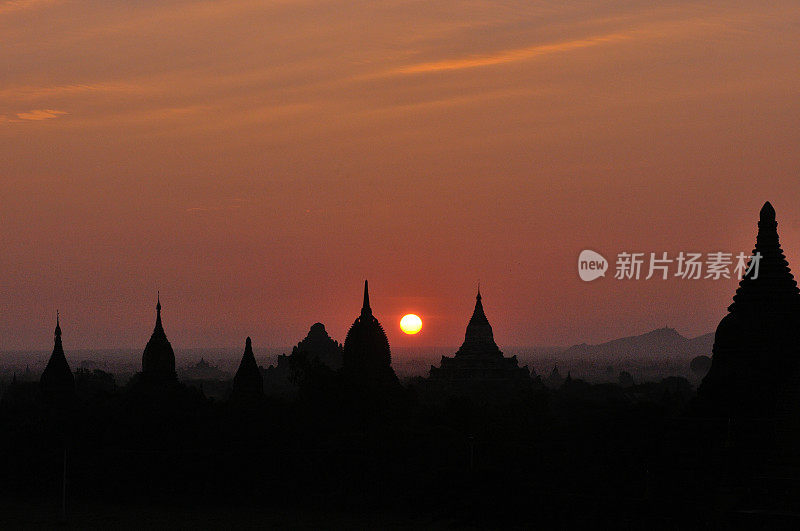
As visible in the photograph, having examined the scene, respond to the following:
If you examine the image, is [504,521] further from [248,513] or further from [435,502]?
[248,513]

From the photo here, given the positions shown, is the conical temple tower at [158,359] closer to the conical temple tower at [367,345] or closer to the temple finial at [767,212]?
the conical temple tower at [367,345]

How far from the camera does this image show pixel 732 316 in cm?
6272

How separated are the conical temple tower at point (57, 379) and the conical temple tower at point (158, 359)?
18.4ft

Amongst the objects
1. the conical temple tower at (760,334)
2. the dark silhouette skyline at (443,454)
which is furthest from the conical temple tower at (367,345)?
the conical temple tower at (760,334)

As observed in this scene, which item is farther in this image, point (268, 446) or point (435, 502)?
point (268, 446)

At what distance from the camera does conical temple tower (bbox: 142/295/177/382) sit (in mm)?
111900

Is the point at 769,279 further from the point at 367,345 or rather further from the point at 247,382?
the point at 367,345

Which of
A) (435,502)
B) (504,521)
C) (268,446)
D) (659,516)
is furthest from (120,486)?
(659,516)

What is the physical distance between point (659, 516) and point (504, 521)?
7723 millimetres

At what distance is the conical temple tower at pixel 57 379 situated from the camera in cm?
10819

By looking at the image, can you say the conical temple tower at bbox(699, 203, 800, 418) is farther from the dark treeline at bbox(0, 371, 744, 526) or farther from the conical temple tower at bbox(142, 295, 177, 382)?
the conical temple tower at bbox(142, 295, 177, 382)

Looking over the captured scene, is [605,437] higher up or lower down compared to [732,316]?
lower down

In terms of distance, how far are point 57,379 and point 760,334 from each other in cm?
6333

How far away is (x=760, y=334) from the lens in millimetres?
61281
